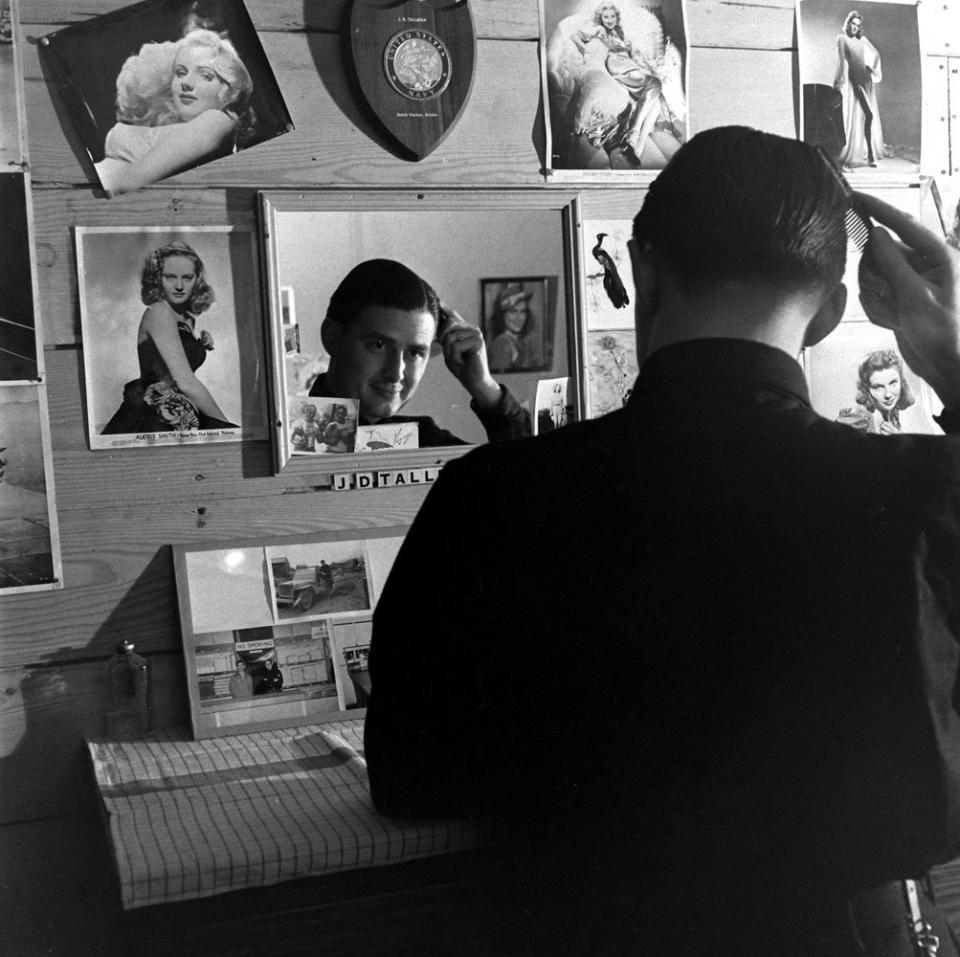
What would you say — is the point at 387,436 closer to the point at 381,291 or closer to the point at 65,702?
A: the point at 381,291

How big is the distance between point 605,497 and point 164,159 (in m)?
1.07

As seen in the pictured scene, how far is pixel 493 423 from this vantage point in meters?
1.97

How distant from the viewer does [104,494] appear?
1.77 meters

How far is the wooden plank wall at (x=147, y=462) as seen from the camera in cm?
173

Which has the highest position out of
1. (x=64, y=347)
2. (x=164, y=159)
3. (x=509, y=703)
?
(x=164, y=159)

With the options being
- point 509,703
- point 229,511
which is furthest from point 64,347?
point 509,703

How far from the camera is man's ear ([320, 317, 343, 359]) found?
1.86 m

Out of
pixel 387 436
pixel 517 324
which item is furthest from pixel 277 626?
pixel 517 324

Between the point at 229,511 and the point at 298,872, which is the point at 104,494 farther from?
the point at 298,872

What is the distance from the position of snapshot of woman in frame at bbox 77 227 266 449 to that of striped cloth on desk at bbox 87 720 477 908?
472 mm

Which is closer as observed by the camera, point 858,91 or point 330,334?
point 330,334

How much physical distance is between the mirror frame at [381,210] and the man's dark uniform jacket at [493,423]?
16mm

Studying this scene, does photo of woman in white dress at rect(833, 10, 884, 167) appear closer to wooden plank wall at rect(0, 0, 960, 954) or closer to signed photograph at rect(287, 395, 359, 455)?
wooden plank wall at rect(0, 0, 960, 954)

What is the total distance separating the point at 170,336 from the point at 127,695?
0.53 metres
